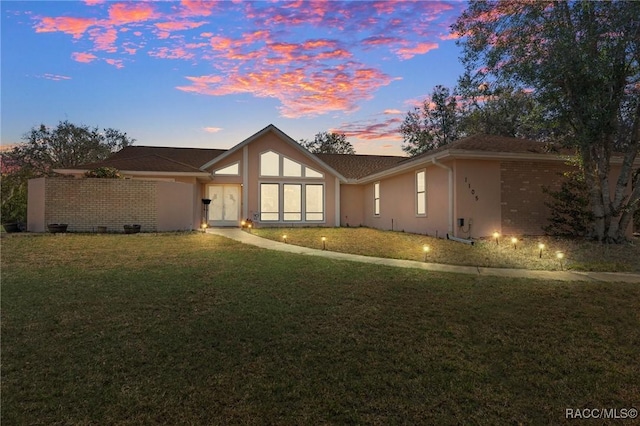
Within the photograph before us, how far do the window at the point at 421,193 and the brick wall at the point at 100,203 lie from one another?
10.3 meters

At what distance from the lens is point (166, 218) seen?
1480 centimetres

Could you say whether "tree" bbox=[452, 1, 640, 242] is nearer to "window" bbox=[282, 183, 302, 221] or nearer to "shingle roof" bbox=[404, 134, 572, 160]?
"shingle roof" bbox=[404, 134, 572, 160]

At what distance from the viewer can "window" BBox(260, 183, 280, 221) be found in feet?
67.5

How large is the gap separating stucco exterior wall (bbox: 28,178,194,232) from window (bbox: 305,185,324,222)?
8398mm

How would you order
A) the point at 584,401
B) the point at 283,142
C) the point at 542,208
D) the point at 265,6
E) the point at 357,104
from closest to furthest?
the point at 584,401
the point at 265,6
the point at 542,208
the point at 357,104
the point at 283,142

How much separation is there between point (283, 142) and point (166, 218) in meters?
8.30

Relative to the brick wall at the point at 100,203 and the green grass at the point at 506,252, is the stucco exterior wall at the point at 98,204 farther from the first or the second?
the green grass at the point at 506,252

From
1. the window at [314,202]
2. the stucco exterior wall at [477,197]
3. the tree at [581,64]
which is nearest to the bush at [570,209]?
the tree at [581,64]

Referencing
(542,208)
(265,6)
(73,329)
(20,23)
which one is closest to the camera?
(73,329)

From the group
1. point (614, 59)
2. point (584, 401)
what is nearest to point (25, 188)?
point (584, 401)

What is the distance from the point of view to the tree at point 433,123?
3203 cm

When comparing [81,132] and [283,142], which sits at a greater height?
[81,132]

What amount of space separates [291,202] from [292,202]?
6cm

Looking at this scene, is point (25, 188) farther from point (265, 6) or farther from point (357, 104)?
point (357, 104)
